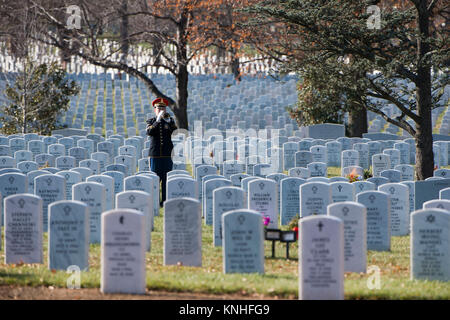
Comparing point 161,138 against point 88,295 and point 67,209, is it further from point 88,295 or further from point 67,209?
point 88,295

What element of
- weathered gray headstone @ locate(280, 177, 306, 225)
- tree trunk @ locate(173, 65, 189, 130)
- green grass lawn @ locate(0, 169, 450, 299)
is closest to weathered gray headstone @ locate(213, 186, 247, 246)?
green grass lawn @ locate(0, 169, 450, 299)

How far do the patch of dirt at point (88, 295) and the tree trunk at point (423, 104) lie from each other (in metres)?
9.12

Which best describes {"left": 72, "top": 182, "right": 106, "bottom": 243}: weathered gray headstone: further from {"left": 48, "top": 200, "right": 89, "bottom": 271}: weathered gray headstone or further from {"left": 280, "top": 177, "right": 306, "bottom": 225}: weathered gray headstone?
{"left": 280, "top": 177, "right": 306, "bottom": 225}: weathered gray headstone

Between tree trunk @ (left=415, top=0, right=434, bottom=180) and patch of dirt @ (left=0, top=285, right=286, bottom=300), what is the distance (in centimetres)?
912

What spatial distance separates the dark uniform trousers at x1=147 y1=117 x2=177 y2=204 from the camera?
15805mm

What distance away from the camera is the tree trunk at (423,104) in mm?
17234

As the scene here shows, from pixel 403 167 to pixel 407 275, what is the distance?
7.88m

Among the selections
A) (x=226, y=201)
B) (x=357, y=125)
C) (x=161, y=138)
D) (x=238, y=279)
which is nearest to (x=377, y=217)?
(x=226, y=201)

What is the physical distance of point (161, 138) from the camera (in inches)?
626

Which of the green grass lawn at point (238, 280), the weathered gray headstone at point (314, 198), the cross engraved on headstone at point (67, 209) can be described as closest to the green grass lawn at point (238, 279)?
the green grass lawn at point (238, 280)

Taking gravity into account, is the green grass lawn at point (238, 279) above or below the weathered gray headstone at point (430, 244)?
below

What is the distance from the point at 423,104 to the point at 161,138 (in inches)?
237

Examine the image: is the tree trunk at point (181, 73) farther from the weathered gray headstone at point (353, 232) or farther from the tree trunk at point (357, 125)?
the weathered gray headstone at point (353, 232)

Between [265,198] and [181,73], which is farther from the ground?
[181,73]
